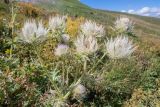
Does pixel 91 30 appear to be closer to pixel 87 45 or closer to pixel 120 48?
pixel 87 45

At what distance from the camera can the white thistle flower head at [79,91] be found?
7.10 metres

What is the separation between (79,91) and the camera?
715 cm

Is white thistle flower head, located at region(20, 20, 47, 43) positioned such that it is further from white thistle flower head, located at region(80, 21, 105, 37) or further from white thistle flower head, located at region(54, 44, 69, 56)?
white thistle flower head, located at region(80, 21, 105, 37)

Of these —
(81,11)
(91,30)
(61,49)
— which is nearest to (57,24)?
(61,49)

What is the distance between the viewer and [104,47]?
557 centimetres

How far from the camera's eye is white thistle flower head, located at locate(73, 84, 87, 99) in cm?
710

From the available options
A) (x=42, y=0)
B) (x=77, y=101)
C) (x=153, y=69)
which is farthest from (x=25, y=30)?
(x=42, y=0)

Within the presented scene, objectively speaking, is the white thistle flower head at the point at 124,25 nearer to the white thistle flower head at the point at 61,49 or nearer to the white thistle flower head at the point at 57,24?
the white thistle flower head at the point at 57,24

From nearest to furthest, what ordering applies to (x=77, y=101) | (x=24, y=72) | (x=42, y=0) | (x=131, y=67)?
(x=24, y=72)
(x=77, y=101)
(x=131, y=67)
(x=42, y=0)

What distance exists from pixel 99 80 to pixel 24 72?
5.32ft

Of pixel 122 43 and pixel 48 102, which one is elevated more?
pixel 122 43

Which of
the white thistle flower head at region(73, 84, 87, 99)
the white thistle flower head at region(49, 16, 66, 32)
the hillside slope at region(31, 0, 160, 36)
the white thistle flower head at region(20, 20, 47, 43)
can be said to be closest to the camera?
the white thistle flower head at region(20, 20, 47, 43)

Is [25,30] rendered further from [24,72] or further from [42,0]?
[42,0]

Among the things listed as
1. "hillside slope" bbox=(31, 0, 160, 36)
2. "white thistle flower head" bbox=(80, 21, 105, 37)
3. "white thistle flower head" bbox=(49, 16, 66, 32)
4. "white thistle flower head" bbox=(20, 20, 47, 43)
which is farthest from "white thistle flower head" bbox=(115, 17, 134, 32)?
"hillside slope" bbox=(31, 0, 160, 36)
